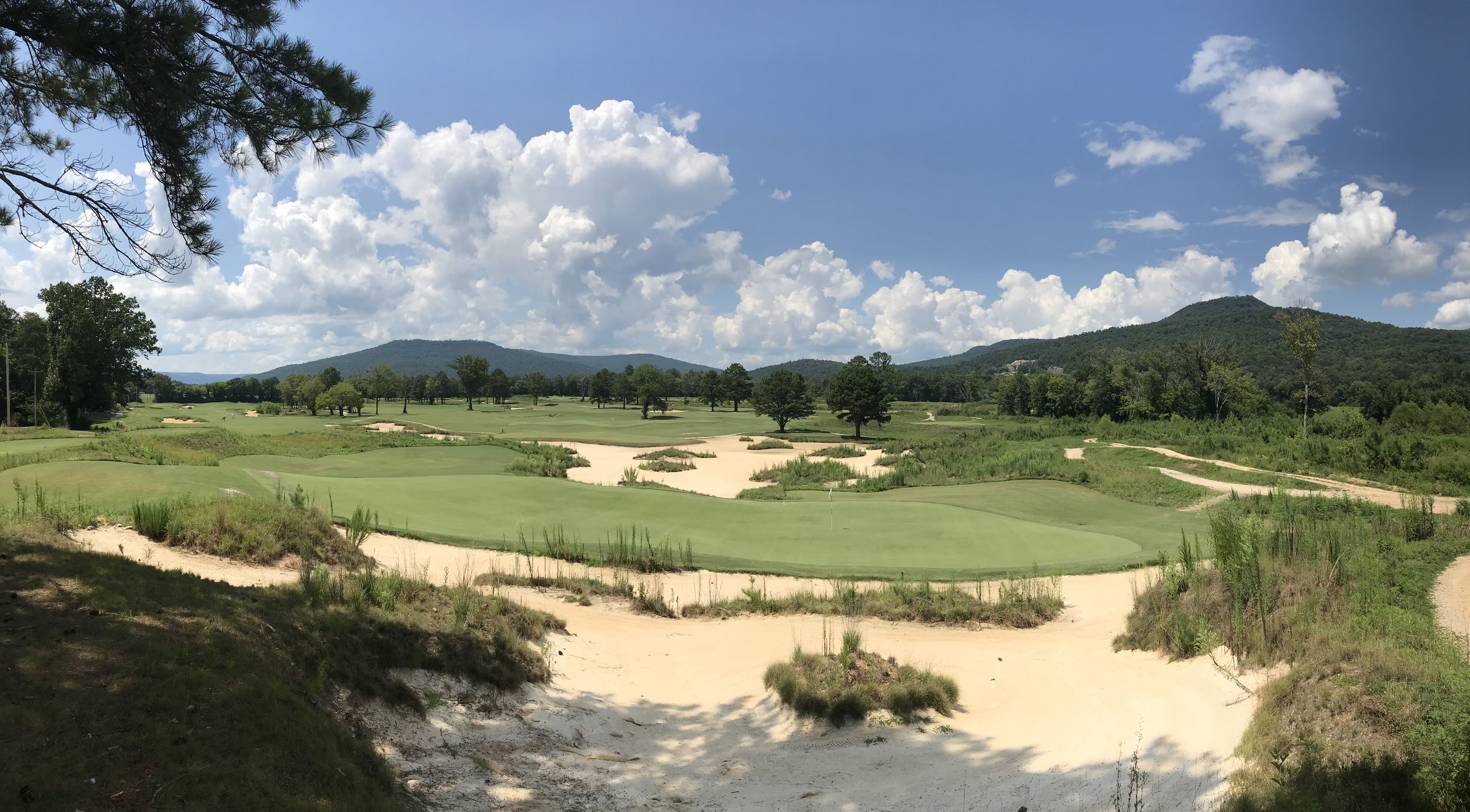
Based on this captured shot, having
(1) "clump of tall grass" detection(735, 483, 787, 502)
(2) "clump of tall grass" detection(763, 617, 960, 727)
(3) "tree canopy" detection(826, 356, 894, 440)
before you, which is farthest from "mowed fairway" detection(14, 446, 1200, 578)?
(3) "tree canopy" detection(826, 356, 894, 440)

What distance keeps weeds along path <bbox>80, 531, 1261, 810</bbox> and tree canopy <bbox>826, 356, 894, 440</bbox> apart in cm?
5563

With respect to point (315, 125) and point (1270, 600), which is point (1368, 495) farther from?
point (315, 125)

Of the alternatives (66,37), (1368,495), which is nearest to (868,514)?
(1368,495)

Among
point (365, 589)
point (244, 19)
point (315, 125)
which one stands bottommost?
point (365, 589)

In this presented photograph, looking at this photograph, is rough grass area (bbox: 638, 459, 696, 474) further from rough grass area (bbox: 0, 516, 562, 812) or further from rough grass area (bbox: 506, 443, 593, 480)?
rough grass area (bbox: 0, 516, 562, 812)

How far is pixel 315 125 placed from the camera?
7410mm

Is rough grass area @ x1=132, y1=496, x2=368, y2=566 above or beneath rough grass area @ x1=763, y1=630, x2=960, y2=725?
above

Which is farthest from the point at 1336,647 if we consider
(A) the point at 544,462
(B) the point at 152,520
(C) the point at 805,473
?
(A) the point at 544,462

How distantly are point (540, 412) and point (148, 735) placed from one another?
10219 centimetres

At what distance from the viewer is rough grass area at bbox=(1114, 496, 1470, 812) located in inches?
181

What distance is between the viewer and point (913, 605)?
12.4 m

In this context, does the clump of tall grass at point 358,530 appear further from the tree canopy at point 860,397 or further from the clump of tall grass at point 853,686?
the tree canopy at point 860,397

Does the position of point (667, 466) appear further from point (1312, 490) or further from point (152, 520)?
point (152, 520)

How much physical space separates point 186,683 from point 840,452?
165ft
